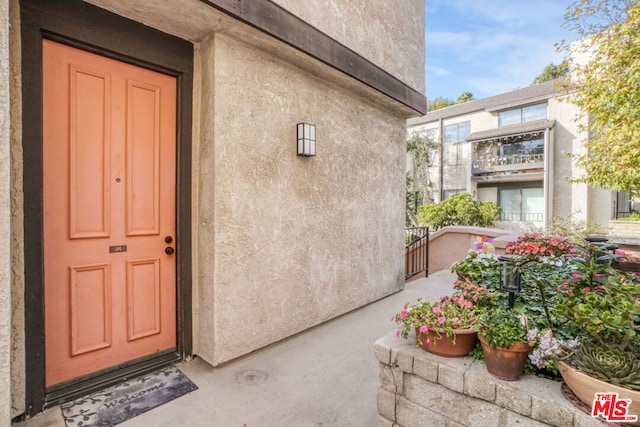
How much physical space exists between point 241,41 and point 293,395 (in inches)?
118

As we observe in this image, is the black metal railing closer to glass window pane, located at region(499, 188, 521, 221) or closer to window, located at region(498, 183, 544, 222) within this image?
window, located at region(498, 183, 544, 222)

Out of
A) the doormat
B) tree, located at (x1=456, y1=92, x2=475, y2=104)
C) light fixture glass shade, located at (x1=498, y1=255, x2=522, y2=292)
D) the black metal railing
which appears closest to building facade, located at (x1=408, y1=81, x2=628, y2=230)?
tree, located at (x1=456, y1=92, x2=475, y2=104)

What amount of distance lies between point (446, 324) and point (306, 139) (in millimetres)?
2245

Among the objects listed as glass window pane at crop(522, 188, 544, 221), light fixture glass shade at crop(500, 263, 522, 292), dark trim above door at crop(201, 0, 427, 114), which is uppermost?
dark trim above door at crop(201, 0, 427, 114)

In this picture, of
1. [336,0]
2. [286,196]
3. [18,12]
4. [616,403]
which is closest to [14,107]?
[18,12]

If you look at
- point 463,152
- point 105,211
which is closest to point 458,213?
point 463,152

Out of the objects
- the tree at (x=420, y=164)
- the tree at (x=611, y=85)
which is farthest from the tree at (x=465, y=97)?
the tree at (x=611, y=85)

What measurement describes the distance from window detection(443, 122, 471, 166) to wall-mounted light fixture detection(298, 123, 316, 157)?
14534 millimetres

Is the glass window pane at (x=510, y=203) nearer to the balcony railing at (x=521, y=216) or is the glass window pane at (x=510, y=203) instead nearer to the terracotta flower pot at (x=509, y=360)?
the balcony railing at (x=521, y=216)

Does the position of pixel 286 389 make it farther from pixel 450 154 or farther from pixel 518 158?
pixel 450 154

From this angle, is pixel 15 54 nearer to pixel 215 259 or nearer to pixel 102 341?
pixel 215 259

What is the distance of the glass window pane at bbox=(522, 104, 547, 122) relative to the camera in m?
13.2

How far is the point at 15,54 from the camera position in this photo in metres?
1.82

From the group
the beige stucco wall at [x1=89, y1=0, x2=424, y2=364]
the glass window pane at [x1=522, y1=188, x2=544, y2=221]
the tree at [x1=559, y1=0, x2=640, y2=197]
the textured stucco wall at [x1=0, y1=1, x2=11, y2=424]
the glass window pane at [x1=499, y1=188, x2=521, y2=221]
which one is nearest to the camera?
the textured stucco wall at [x1=0, y1=1, x2=11, y2=424]
